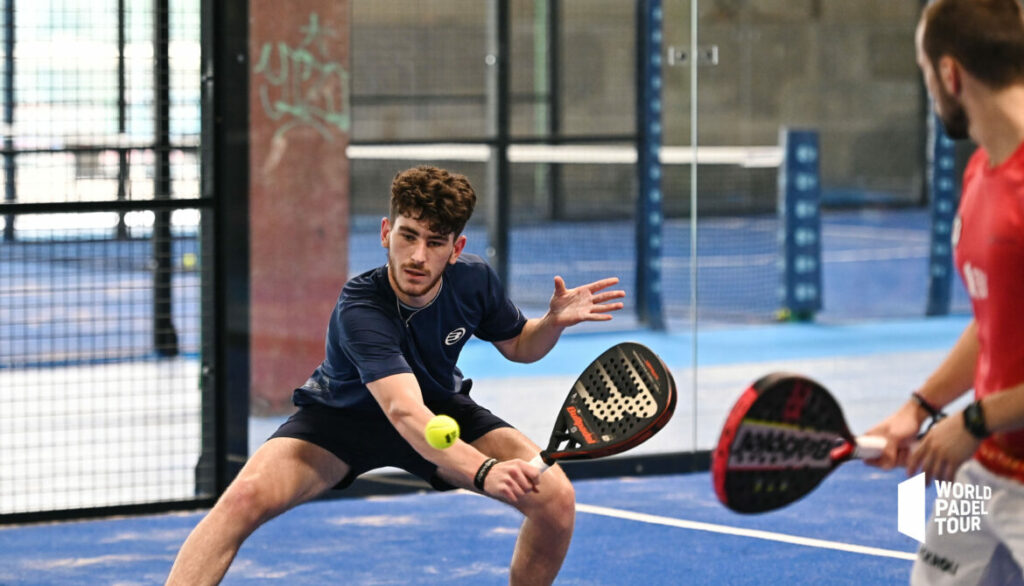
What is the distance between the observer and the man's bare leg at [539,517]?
4.28 meters

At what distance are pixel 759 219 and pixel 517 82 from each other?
3428 millimetres

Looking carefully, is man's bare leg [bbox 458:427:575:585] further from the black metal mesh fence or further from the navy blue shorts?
the black metal mesh fence

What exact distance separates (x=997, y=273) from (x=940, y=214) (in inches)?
334

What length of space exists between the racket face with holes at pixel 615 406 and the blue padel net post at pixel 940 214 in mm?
7294

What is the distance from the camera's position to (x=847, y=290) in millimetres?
11867

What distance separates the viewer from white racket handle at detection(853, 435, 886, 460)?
3.13m

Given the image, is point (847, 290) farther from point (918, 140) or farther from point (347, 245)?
point (347, 245)

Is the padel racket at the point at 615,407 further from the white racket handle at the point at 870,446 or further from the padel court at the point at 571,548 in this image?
the padel court at the point at 571,548

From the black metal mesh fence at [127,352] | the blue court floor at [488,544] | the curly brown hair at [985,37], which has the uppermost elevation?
the curly brown hair at [985,37]

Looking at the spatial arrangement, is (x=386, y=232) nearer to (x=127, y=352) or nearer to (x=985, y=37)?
(x=985, y=37)

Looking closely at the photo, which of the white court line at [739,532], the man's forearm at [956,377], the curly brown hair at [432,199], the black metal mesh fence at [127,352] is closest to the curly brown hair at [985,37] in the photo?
the man's forearm at [956,377]

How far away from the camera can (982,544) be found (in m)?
3.07

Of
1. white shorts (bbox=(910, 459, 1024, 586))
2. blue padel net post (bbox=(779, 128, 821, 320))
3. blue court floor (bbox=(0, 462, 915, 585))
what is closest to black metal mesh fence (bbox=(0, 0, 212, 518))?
blue court floor (bbox=(0, 462, 915, 585))

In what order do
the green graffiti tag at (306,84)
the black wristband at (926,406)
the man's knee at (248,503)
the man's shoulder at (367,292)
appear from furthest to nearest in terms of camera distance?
the green graffiti tag at (306,84)
the man's shoulder at (367,292)
the man's knee at (248,503)
the black wristband at (926,406)
